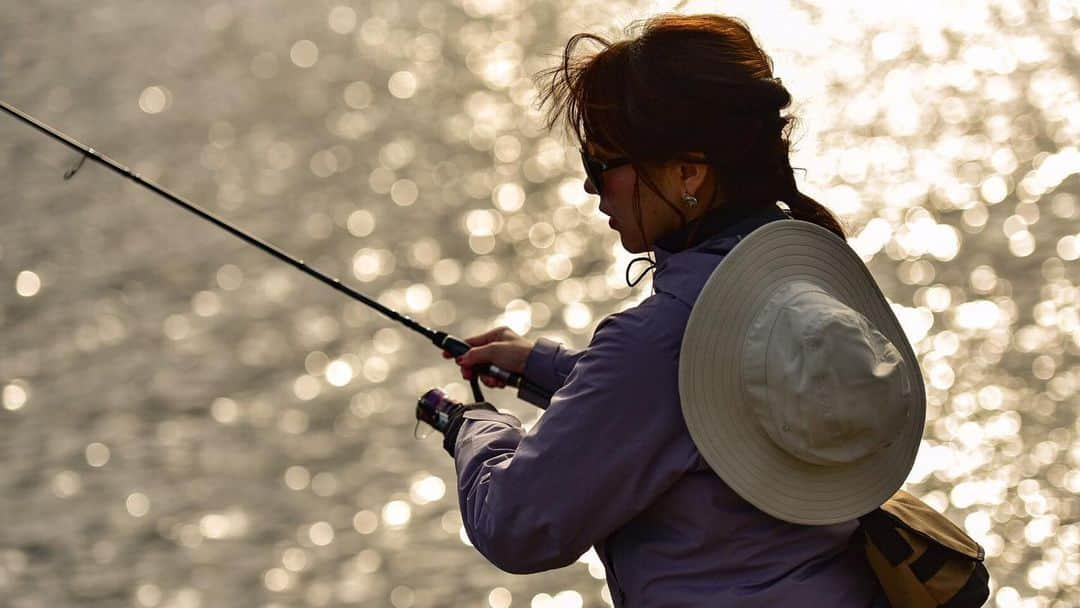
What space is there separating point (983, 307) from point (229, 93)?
6333 mm

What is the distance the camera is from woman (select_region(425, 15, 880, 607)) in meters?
2.12

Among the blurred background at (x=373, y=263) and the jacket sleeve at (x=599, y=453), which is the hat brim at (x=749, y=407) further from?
the blurred background at (x=373, y=263)

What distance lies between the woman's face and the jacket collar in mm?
16

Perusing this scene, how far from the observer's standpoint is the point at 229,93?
13.4 metres

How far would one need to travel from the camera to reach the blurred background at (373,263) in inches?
321

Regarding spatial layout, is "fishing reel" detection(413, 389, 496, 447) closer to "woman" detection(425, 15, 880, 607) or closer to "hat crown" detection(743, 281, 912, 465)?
"woman" detection(425, 15, 880, 607)

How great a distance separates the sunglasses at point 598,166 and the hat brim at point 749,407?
0.21 meters

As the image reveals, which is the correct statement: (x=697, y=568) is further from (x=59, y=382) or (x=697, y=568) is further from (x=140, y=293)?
(x=140, y=293)

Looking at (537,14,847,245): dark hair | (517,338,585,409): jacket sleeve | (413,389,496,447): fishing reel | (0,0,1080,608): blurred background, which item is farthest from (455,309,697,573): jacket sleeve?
(0,0,1080,608): blurred background

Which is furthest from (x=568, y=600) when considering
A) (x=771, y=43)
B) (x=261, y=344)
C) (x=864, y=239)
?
(x=771, y=43)

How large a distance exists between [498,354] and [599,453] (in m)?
0.71

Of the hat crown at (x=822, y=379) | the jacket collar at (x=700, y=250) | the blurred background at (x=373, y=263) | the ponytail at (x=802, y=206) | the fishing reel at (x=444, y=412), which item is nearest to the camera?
the hat crown at (x=822, y=379)

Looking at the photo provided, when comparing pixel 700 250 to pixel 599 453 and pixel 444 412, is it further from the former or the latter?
pixel 444 412

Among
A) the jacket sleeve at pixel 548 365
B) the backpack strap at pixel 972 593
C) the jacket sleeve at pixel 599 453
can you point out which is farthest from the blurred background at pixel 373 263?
the jacket sleeve at pixel 599 453
